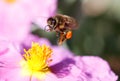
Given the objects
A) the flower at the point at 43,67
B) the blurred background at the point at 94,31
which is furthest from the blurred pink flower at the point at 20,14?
the flower at the point at 43,67

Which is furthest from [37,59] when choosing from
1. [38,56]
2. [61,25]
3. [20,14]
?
[20,14]

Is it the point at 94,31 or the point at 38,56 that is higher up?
the point at 38,56

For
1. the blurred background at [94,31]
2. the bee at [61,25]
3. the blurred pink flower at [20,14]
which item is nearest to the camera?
the bee at [61,25]

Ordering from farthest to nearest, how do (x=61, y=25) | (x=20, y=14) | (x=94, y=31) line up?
(x=94, y=31)
(x=20, y=14)
(x=61, y=25)

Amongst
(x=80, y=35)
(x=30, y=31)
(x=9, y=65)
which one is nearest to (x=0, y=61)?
(x=9, y=65)

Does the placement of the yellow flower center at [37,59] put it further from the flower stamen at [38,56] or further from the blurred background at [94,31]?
the blurred background at [94,31]

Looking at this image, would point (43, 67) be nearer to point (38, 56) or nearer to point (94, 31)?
point (38, 56)

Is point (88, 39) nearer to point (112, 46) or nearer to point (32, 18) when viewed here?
point (112, 46)
